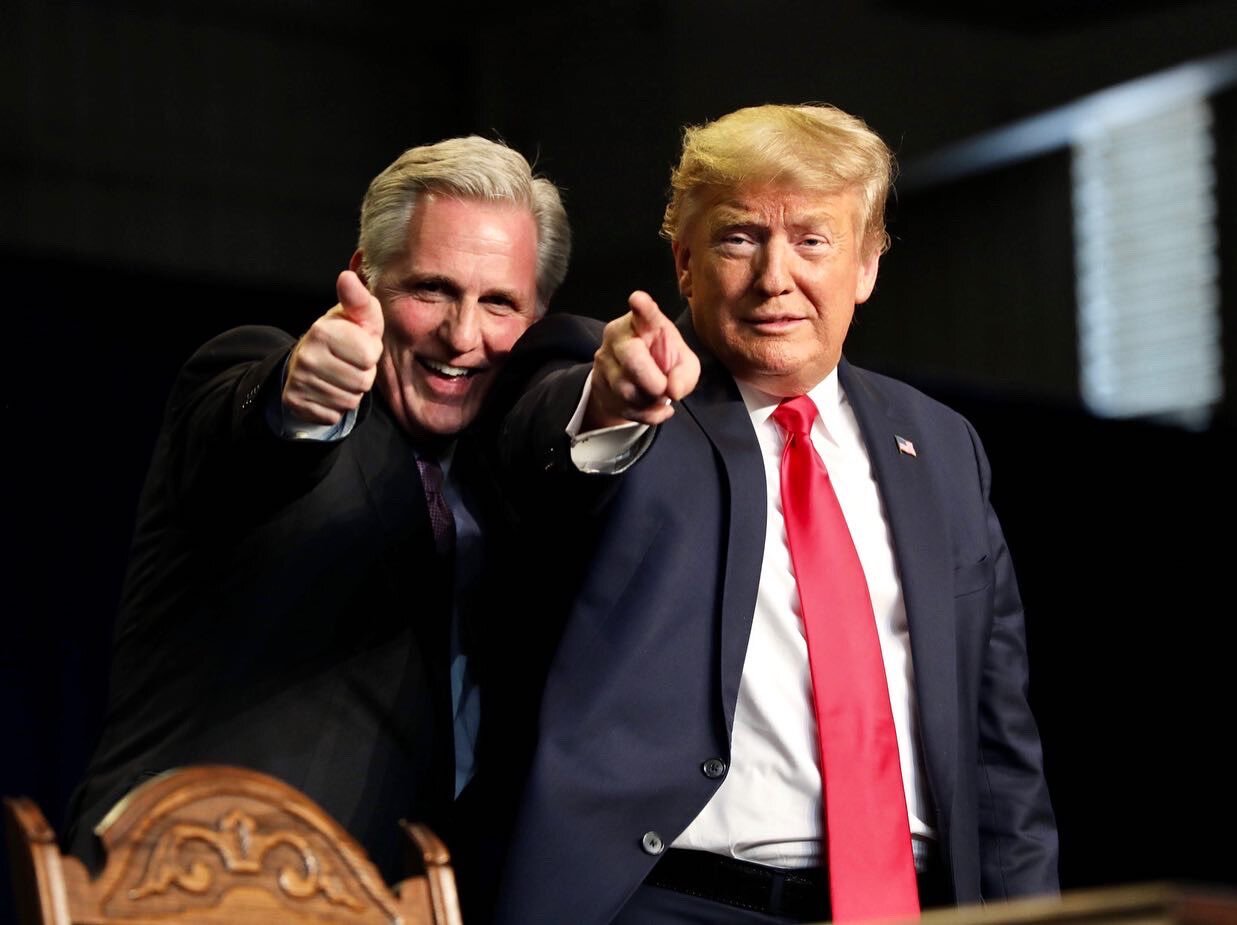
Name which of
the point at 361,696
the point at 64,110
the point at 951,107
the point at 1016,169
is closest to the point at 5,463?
the point at 64,110

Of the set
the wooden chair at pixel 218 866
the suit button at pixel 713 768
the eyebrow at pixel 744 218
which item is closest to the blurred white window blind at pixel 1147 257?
the eyebrow at pixel 744 218

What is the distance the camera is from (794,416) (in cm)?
220

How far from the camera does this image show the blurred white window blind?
5.53 metres

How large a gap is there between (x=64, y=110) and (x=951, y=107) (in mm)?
2320

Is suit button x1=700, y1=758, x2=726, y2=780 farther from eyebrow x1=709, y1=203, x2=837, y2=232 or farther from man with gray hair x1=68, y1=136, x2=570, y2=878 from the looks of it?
eyebrow x1=709, y1=203, x2=837, y2=232

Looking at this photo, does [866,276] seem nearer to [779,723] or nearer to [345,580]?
[779,723]

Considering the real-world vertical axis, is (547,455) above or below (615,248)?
below

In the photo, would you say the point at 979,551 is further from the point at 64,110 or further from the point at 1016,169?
the point at 1016,169

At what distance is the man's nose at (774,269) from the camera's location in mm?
2135

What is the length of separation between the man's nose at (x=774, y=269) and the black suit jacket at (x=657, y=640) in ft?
0.37

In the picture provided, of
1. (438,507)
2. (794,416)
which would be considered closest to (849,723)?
(794,416)

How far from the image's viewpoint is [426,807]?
7.48 feet

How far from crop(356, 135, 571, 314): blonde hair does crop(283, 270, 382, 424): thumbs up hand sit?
542mm

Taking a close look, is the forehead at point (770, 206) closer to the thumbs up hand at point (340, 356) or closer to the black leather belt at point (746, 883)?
the thumbs up hand at point (340, 356)
